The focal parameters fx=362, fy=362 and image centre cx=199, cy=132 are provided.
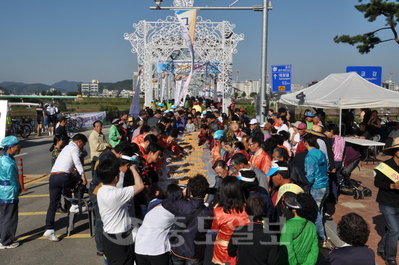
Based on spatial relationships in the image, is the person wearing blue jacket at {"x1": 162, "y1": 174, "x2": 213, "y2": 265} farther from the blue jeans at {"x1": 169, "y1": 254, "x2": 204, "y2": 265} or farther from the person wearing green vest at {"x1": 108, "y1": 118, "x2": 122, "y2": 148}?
the person wearing green vest at {"x1": 108, "y1": 118, "x2": 122, "y2": 148}

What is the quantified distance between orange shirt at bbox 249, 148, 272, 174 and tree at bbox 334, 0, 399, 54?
15760mm

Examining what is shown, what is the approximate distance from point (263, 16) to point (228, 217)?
398 inches

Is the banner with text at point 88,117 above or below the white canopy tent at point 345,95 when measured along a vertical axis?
below

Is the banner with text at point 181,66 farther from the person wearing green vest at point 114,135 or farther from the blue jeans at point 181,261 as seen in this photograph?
the blue jeans at point 181,261

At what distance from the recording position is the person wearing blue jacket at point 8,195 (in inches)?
233

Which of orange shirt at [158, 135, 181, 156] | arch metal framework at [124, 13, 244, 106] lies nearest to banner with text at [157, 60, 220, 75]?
arch metal framework at [124, 13, 244, 106]

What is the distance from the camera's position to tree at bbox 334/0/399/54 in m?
18.5

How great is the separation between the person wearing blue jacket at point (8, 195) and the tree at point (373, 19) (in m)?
18.7

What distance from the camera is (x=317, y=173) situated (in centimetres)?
612

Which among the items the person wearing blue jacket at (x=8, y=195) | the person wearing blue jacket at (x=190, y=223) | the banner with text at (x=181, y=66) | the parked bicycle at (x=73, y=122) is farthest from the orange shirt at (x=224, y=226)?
the parked bicycle at (x=73, y=122)

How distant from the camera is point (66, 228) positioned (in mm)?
6848

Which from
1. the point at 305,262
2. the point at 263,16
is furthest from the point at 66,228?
the point at 263,16

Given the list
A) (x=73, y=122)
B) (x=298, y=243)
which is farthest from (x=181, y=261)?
(x=73, y=122)

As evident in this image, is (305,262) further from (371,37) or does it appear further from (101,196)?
(371,37)
